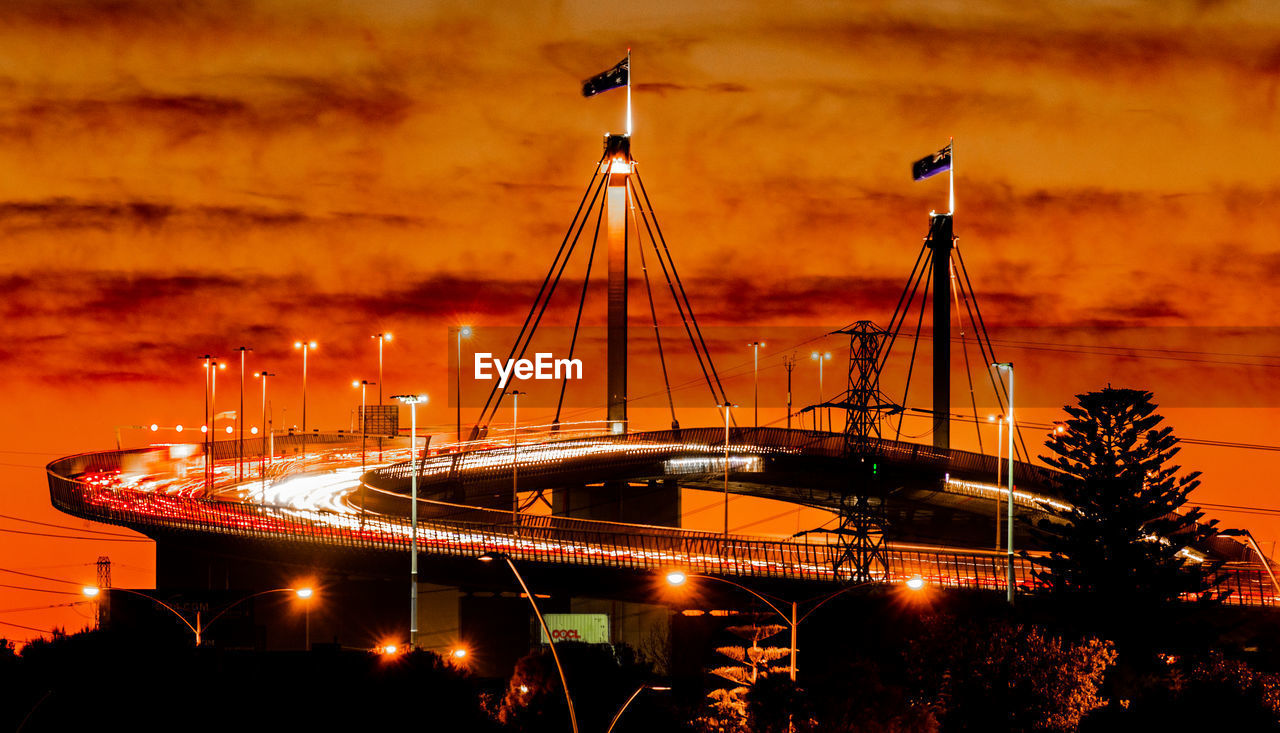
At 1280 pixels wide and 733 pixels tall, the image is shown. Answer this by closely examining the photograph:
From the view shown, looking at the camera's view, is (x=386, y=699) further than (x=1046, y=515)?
No

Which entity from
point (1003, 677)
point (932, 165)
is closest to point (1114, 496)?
point (1003, 677)

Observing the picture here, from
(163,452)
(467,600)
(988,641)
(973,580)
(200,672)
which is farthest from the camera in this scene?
(163,452)

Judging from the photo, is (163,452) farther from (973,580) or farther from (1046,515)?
(973,580)

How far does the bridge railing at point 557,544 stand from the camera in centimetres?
7838

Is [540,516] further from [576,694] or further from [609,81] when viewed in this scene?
[609,81]

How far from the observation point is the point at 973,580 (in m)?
79.0

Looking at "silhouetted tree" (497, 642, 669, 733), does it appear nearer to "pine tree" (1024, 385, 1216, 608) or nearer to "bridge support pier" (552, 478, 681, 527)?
"pine tree" (1024, 385, 1216, 608)

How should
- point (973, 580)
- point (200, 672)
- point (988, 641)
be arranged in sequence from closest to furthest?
point (988, 641)
point (200, 672)
point (973, 580)

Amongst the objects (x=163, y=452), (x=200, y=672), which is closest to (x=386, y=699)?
(x=200, y=672)

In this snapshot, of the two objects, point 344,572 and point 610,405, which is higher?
point 610,405

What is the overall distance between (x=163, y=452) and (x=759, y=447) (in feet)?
211

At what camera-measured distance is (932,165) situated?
129250 mm

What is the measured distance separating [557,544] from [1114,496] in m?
32.5

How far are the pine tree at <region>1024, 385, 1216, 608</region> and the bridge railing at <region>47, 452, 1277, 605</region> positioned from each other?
142 inches
